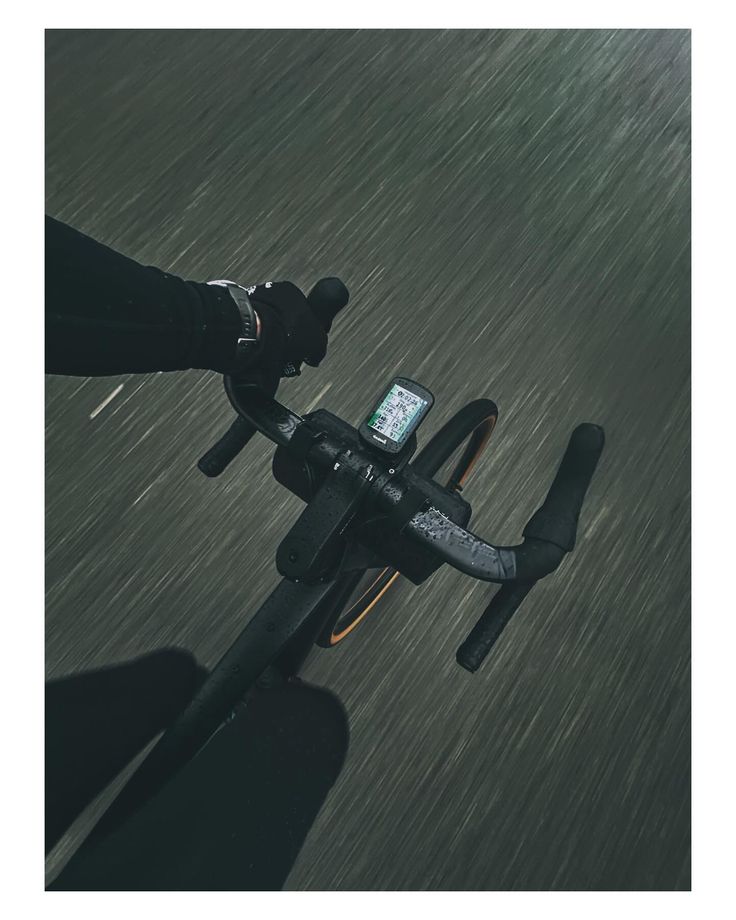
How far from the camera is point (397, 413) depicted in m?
0.88

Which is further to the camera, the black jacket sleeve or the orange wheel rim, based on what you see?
the orange wheel rim

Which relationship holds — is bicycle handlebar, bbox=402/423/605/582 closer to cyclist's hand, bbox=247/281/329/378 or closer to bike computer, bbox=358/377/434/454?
bike computer, bbox=358/377/434/454

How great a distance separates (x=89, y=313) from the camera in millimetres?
805

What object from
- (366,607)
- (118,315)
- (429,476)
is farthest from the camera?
(366,607)

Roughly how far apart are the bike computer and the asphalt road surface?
0.59 meters

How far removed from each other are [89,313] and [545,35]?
1320 mm

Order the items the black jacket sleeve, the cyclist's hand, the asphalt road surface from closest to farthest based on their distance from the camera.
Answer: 1. the black jacket sleeve
2. the cyclist's hand
3. the asphalt road surface

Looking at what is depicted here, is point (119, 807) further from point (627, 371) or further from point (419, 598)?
point (627, 371)

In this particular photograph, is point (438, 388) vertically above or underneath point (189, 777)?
above

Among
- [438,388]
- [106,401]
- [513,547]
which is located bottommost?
[106,401]

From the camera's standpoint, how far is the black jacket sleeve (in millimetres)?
805

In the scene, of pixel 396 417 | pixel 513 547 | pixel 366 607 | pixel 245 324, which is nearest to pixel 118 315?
pixel 245 324

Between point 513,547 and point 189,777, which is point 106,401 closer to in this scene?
point 189,777

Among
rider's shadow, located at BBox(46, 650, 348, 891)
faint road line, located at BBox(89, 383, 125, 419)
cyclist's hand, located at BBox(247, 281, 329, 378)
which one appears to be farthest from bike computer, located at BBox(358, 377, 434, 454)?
faint road line, located at BBox(89, 383, 125, 419)
